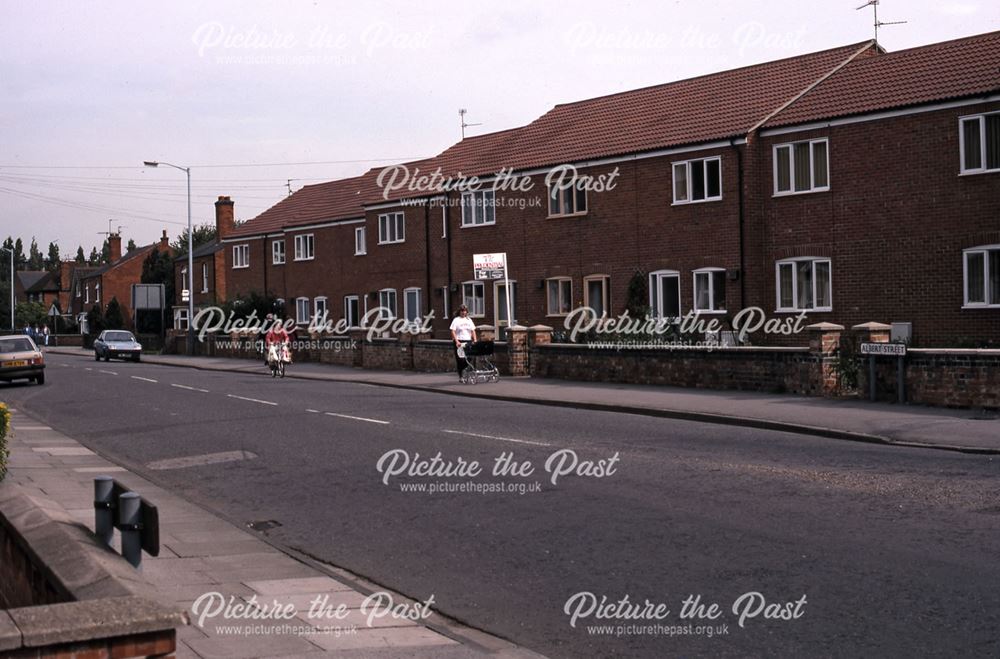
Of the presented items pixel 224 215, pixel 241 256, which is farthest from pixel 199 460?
pixel 224 215

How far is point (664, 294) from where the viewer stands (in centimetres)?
3372

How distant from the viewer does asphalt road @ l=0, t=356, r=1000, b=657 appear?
6883 millimetres

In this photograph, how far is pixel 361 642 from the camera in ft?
21.7

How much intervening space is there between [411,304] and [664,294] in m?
15.1

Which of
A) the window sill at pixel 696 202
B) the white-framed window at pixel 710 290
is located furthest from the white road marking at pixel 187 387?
the window sill at pixel 696 202

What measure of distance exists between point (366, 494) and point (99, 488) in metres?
6.28

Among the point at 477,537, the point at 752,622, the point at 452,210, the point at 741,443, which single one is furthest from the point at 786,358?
the point at 452,210

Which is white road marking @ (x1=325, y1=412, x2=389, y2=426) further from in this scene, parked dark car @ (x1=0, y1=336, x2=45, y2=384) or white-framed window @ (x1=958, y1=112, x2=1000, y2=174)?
parked dark car @ (x1=0, y1=336, x2=45, y2=384)

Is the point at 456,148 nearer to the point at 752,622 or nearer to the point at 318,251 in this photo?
the point at 318,251

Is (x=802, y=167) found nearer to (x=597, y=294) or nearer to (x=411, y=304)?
(x=597, y=294)

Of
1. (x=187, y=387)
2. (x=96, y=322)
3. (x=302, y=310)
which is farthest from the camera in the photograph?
(x=96, y=322)

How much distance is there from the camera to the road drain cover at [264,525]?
1080 centimetres

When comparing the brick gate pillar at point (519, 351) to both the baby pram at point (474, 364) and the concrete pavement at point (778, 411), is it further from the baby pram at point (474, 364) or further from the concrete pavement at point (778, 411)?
the concrete pavement at point (778, 411)

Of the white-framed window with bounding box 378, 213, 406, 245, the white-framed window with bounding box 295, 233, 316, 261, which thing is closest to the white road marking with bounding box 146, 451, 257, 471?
the white-framed window with bounding box 378, 213, 406, 245
